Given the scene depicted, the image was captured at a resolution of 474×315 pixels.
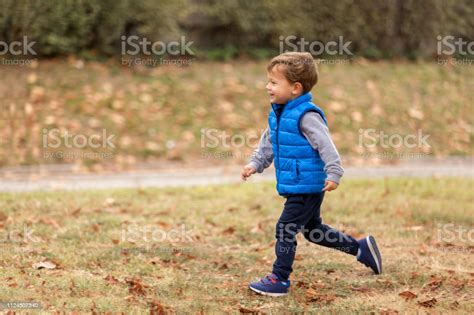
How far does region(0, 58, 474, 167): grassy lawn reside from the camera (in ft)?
37.2

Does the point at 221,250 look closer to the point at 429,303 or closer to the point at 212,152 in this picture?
the point at 429,303

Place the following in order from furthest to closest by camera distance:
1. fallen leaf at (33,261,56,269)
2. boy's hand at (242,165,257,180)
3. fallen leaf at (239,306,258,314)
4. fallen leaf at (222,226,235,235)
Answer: fallen leaf at (222,226,235,235)
fallen leaf at (33,261,56,269)
boy's hand at (242,165,257,180)
fallen leaf at (239,306,258,314)

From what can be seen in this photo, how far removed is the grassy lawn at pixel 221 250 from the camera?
514 cm

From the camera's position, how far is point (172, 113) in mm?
12375

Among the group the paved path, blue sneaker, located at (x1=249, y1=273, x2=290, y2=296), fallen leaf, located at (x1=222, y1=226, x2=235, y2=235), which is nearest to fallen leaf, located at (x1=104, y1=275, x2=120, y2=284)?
blue sneaker, located at (x1=249, y1=273, x2=290, y2=296)

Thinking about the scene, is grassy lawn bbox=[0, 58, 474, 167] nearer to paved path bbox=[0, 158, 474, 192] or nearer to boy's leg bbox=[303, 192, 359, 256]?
paved path bbox=[0, 158, 474, 192]

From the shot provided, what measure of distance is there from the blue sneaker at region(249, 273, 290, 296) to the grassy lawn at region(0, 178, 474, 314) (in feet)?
0.18

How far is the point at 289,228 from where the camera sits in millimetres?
5316

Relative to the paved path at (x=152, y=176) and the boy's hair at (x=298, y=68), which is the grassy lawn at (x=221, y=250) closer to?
the paved path at (x=152, y=176)

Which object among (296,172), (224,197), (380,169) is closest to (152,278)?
(296,172)

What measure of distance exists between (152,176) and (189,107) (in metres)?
2.45

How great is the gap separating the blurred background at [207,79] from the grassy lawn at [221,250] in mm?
2270

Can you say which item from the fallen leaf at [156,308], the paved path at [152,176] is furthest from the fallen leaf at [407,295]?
the paved path at [152,176]

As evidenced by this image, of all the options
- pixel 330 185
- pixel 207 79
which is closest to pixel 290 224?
pixel 330 185
